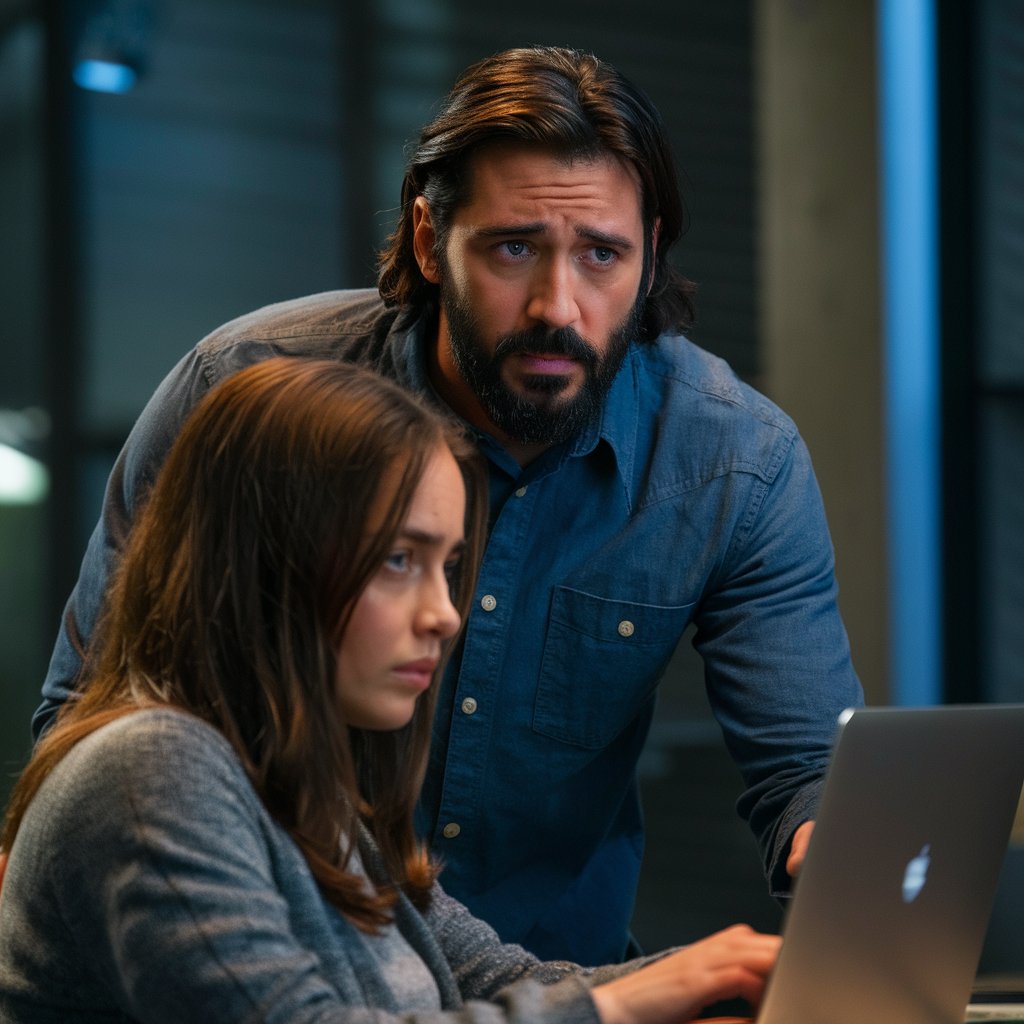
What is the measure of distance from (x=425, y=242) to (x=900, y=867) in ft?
3.22

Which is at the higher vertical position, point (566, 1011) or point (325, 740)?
point (325, 740)

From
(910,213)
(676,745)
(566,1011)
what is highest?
(910,213)

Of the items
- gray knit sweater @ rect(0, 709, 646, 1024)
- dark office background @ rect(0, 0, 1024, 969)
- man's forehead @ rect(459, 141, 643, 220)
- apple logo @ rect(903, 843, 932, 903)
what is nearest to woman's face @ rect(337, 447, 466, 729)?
gray knit sweater @ rect(0, 709, 646, 1024)

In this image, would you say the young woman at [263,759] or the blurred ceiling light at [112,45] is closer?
the young woman at [263,759]

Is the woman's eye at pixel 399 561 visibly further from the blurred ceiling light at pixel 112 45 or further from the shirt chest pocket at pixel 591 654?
the blurred ceiling light at pixel 112 45

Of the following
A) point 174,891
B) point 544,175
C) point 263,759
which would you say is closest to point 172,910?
point 174,891

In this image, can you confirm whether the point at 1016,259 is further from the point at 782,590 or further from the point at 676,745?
the point at 782,590

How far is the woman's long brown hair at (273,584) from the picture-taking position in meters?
1.23

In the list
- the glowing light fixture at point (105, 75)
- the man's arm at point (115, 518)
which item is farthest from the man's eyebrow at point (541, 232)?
the glowing light fixture at point (105, 75)

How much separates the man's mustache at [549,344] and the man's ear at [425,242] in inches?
7.9

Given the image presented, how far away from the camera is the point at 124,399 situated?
445 centimetres

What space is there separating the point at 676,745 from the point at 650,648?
8.49 ft

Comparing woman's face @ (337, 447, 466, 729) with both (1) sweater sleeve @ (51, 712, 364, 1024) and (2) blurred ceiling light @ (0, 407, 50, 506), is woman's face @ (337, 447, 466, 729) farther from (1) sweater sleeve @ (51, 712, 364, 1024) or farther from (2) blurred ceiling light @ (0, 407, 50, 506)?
(2) blurred ceiling light @ (0, 407, 50, 506)

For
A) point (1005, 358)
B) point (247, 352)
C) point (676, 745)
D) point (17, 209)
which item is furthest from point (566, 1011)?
point (17, 209)
